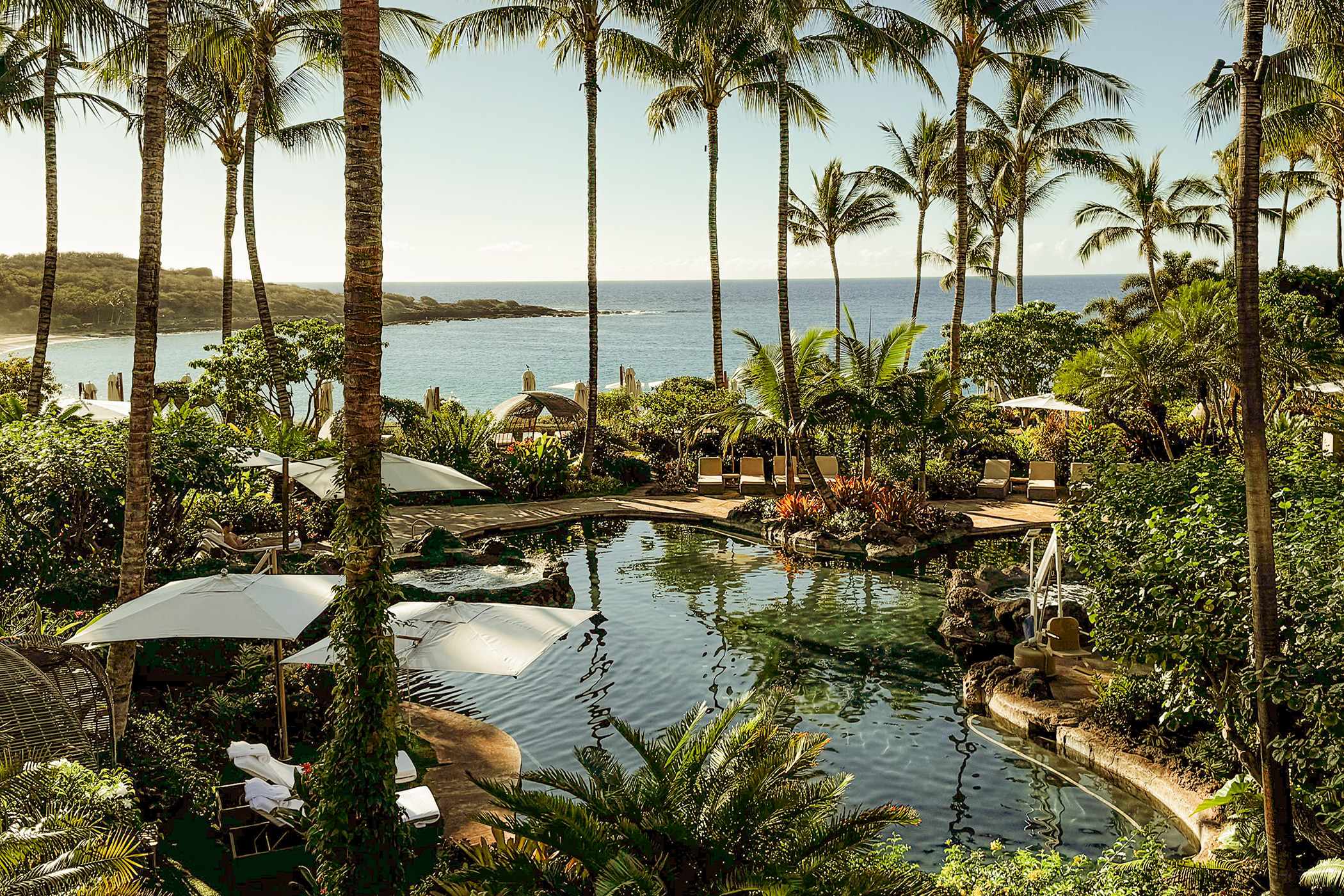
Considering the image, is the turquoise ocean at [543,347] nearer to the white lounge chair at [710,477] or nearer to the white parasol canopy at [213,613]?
the white lounge chair at [710,477]

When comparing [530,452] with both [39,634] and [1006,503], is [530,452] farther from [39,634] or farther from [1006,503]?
[39,634]

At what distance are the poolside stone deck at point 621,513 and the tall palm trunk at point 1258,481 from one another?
12.0 m

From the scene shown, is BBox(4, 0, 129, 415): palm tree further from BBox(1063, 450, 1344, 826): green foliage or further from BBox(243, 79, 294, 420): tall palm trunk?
BBox(1063, 450, 1344, 826): green foliage

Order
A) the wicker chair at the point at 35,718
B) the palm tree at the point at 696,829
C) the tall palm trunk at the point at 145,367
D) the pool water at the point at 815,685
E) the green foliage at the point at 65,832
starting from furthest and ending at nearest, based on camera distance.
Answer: the tall palm trunk at the point at 145,367 < the pool water at the point at 815,685 < the wicker chair at the point at 35,718 < the palm tree at the point at 696,829 < the green foliage at the point at 65,832

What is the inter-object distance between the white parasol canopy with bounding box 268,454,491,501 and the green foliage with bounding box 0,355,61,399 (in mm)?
12397

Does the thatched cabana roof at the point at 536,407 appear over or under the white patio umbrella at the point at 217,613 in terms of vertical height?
over

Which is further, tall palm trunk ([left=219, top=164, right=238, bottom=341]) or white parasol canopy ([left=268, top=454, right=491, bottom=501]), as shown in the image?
tall palm trunk ([left=219, top=164, right=238, bottom=341])

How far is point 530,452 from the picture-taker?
2202cm

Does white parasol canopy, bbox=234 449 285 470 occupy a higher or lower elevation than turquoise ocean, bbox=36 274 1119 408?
lower

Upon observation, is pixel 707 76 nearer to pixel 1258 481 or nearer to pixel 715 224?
pixel 715 224

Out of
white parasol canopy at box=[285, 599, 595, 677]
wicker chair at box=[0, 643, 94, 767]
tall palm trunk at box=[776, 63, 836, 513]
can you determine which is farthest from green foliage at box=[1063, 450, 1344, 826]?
tall palm trunk at box=[776, 63, 836, 513]

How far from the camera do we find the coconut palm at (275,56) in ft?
66.0

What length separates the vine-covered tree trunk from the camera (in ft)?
21.2

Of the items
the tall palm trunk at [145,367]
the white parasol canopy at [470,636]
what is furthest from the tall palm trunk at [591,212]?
the white parasol canopy at [470,636]
